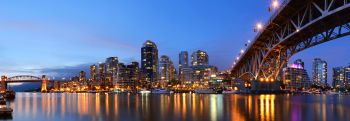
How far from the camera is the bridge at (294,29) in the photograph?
1821 inches

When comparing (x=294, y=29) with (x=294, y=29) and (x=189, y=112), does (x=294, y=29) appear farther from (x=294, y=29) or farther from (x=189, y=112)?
(x=189, y=112)

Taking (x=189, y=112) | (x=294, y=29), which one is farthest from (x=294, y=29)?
(x=189, y=112)

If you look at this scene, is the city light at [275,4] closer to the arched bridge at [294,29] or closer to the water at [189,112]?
the arched bridge at [294,29]

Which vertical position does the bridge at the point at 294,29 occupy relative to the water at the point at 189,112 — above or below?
above

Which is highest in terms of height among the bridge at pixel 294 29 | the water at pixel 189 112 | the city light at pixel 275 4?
the city light at pixel 275 4

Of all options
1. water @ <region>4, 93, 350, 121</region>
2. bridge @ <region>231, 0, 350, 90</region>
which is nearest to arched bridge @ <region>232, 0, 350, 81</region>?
bridge @ <region>231, 0, 350, 90</region>

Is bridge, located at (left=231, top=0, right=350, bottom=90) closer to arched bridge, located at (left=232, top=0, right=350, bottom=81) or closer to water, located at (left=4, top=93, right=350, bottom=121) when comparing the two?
arched bridge, located at (left=232, top=0, right=350, bottom=81)

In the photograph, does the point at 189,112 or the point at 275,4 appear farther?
the point at 275,4

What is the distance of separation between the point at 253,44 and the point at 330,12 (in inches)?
2139

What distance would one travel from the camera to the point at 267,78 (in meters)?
111

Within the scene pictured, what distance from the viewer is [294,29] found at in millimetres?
63750

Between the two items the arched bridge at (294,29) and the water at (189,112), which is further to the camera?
the arched bridge at (294,29)

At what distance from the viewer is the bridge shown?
46.2 meters

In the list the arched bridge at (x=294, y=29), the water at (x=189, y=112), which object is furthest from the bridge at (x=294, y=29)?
the water at (x=189, y=112)
